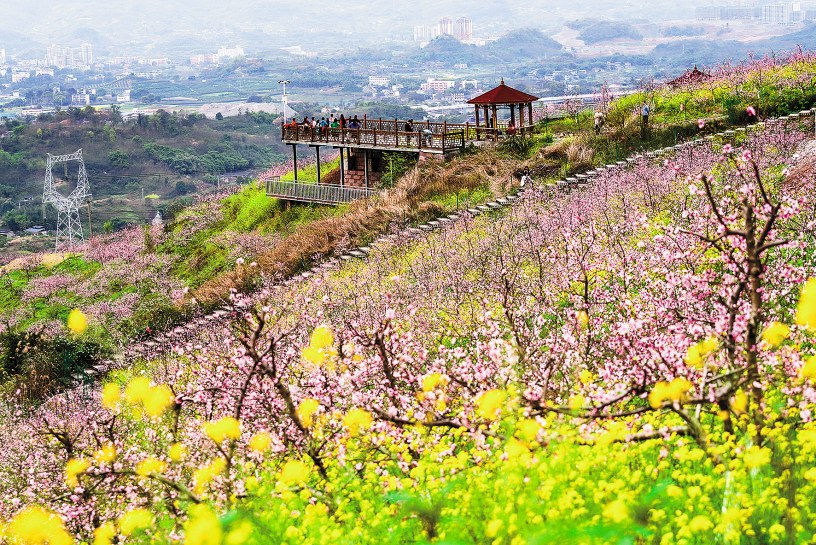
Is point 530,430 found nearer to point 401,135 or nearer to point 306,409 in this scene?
point 306,409

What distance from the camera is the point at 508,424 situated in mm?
6082

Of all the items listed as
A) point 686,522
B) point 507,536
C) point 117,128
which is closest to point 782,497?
point 686,522

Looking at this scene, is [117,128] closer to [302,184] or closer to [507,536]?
[302,184]

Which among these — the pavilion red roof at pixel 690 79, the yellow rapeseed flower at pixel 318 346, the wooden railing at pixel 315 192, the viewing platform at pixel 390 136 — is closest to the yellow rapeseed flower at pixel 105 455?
the yellow rapeseed flower at pixel 318 346

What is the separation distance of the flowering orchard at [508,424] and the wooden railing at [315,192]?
2409cm

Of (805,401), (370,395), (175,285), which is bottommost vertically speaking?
(175,285)

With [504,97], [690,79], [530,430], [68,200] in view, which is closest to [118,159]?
[68,200]

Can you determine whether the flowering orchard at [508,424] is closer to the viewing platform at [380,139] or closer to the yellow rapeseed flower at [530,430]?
the yellow rapeseed flower at [530,430]

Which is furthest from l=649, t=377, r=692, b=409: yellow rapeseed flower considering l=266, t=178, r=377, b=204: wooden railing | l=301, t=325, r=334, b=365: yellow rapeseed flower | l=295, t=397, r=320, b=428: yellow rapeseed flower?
l=266, t=178, r=377, b=204: wooden railing

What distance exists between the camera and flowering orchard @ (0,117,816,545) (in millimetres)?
5371

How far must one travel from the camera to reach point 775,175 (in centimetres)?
1722

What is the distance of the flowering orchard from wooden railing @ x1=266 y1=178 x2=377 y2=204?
79.0 ft

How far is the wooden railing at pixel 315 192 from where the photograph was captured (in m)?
38.8

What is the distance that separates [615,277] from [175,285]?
25285mm
